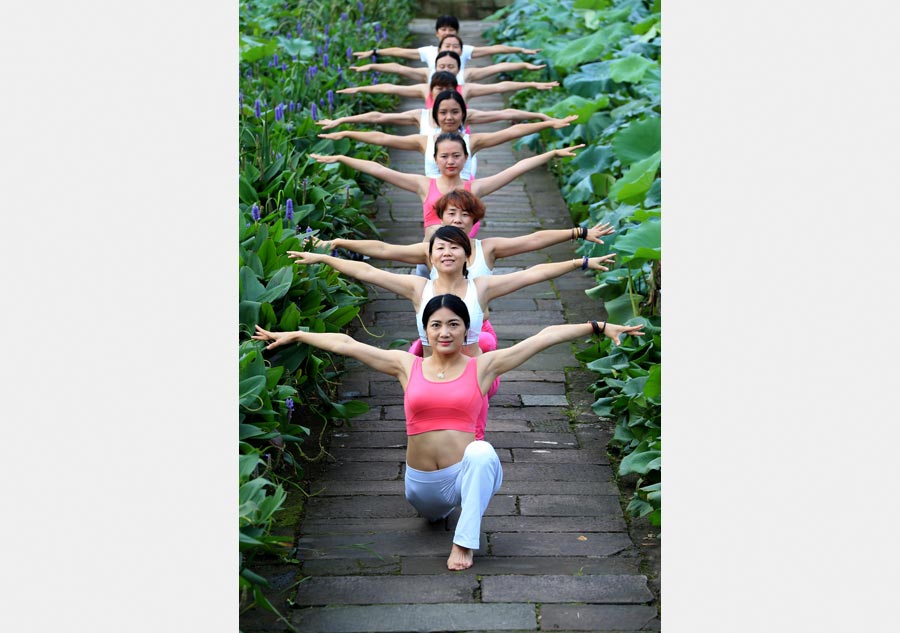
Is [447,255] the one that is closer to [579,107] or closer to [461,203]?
[461,203]

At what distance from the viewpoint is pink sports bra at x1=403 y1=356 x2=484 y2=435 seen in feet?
13.3

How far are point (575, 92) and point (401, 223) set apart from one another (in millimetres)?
2181

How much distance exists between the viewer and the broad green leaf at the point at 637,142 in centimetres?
673

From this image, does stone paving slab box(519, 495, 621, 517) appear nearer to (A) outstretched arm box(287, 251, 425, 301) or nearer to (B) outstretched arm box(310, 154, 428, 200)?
(A) outstretched arm box(287, 251, 425, 301)

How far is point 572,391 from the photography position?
5605 mm

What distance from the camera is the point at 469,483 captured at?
12.7 ft

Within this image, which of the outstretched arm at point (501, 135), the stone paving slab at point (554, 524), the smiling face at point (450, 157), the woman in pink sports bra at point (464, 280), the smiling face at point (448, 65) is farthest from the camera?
the smiling face at point (448, 65)

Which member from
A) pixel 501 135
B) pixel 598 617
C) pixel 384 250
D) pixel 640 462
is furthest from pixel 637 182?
pixel 598 617

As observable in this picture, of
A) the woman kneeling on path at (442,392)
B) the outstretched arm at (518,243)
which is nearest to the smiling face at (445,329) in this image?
the woman kneeling on path at (442,392)

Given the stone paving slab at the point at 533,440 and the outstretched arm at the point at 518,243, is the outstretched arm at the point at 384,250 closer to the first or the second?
the outstretched arm at the point at 518,243

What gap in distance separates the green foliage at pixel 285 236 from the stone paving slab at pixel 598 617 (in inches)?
33.5

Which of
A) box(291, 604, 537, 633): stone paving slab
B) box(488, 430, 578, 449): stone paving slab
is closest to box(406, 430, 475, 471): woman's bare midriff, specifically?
A: box(291, 604, 537, 633): stone paving slab

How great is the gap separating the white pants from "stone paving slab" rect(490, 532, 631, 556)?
0.14 metres

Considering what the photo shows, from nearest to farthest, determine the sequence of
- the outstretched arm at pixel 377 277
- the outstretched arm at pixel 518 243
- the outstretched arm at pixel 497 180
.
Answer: the outstretched arm at pixel 377 277, the outstretched arm at pixel 518 243, the outstretched arm at pixel 497 180
